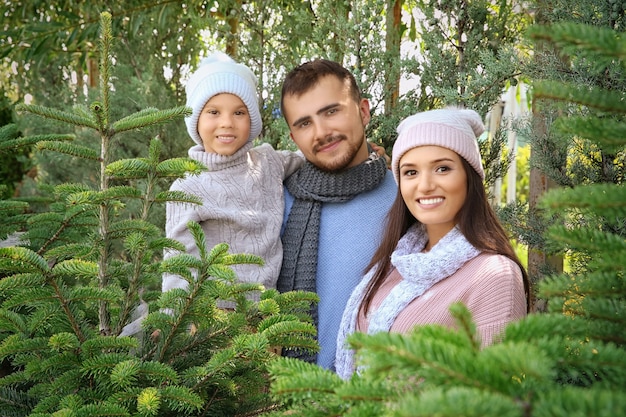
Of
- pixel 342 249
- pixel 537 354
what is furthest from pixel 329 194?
pixel 537 354

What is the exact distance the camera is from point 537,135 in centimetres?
260

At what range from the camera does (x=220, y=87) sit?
8.39ft

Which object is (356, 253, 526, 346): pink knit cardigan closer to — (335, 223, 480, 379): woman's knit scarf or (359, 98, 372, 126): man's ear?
(335, 223, 480, 379): woman's knit scarf

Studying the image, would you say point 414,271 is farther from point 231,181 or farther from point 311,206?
point 231,181

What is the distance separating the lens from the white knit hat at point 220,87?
2.57 metres

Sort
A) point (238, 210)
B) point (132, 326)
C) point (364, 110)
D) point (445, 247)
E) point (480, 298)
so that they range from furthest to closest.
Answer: point (364, 110) < point (238, 210) < point (445, 247) < point (480, 298) < point (132, 326)

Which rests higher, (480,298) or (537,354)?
(537,354)

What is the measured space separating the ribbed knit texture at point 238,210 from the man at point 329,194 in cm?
8

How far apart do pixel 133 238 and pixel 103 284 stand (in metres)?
0.18

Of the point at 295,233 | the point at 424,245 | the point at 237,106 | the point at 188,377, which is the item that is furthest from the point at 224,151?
the point at 188,377

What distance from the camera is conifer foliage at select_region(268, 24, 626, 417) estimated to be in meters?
0.64

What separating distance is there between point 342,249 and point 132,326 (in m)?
1.11

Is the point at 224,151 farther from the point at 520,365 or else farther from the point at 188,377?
the point at 520,365

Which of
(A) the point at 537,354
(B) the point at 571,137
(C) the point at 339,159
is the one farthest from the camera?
(C) the point at 339,159
